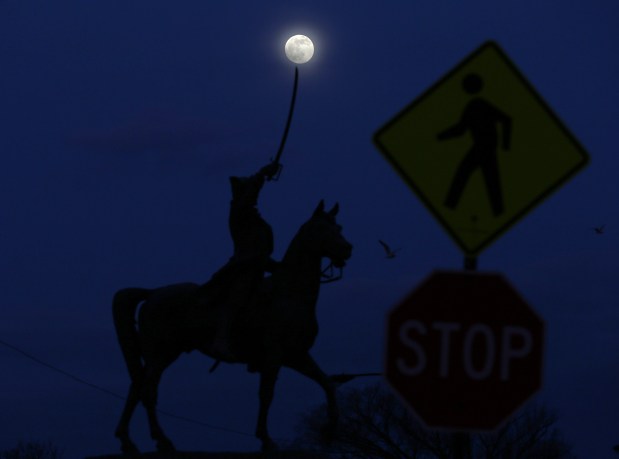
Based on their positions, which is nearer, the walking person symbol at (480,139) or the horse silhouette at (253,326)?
the walking person symbol at (480,139)

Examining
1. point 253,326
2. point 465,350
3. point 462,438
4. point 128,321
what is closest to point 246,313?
point 253,326

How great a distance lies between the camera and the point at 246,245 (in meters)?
18.5

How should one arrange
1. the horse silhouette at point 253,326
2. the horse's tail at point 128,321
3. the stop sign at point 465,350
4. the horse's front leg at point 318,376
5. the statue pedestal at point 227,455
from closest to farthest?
the stop sign at point 465,350 < the statue pedestal at point 227,455 < the horse silhouette at point 253,326 < the horse's front leg at point 318,376 < the horse's tail at point 128,321

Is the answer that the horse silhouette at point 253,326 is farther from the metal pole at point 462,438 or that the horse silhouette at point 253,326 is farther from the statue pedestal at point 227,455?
the metal pole at point 462,438

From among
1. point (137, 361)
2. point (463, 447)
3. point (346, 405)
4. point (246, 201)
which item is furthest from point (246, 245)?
point (346, 405)

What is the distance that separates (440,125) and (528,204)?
52 centimetres

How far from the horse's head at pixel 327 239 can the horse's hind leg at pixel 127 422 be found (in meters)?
3.37

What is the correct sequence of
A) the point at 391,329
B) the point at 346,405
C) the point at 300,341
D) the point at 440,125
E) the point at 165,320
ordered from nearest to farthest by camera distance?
the point at 391,329
the point at 440,125
the point at 300,341
the point at 165,320
the point at 346,405

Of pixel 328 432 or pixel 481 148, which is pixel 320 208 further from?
pixel 481 148

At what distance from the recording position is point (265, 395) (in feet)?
58.4

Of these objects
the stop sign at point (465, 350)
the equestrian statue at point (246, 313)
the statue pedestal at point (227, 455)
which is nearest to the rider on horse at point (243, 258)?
the equestrian statue at point (246, 313)

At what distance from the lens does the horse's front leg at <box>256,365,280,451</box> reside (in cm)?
1762

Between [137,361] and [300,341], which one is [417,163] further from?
[137,361]

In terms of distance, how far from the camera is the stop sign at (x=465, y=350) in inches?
247
